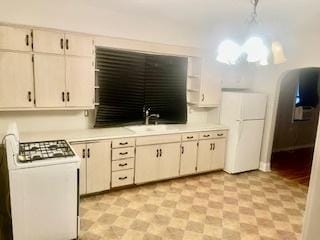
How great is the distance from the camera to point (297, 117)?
20.6ft

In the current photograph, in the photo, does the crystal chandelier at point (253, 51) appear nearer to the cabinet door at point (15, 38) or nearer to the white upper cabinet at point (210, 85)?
the white upper cabinet at point (210, 85)

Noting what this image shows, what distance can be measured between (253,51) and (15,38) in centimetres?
265

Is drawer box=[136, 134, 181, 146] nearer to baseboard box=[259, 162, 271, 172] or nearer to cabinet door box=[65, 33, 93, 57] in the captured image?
cabinet door box=[65, 33, 93, 57]

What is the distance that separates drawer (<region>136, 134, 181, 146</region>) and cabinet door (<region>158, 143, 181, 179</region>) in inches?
3.2

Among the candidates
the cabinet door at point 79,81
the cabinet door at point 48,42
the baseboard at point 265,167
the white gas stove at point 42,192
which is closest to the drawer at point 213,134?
the baseboard at point 265,167

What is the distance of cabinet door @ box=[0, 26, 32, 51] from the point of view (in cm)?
285

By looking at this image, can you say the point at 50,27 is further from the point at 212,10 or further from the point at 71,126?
the point at 212,10

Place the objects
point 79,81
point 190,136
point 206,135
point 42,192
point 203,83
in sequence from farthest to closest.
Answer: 1. point 203,83
2. point 206,135
3. point 190,136
4. point 79,81
5. point 42,192

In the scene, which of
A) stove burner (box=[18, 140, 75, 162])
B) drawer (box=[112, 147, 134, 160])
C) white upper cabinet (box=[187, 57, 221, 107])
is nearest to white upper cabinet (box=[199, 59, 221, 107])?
white upper cabinet (box=[187, 57, 221, 107])

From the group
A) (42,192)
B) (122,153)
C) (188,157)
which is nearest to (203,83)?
(188,157)

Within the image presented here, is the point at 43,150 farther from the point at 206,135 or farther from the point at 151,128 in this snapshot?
the point at 206,135

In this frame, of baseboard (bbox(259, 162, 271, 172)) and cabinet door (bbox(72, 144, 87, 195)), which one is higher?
cabinet door (bbox(72, 144, 87, 195))

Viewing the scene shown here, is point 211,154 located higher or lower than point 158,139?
lower

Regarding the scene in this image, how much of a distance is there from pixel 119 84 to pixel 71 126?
0.96m
